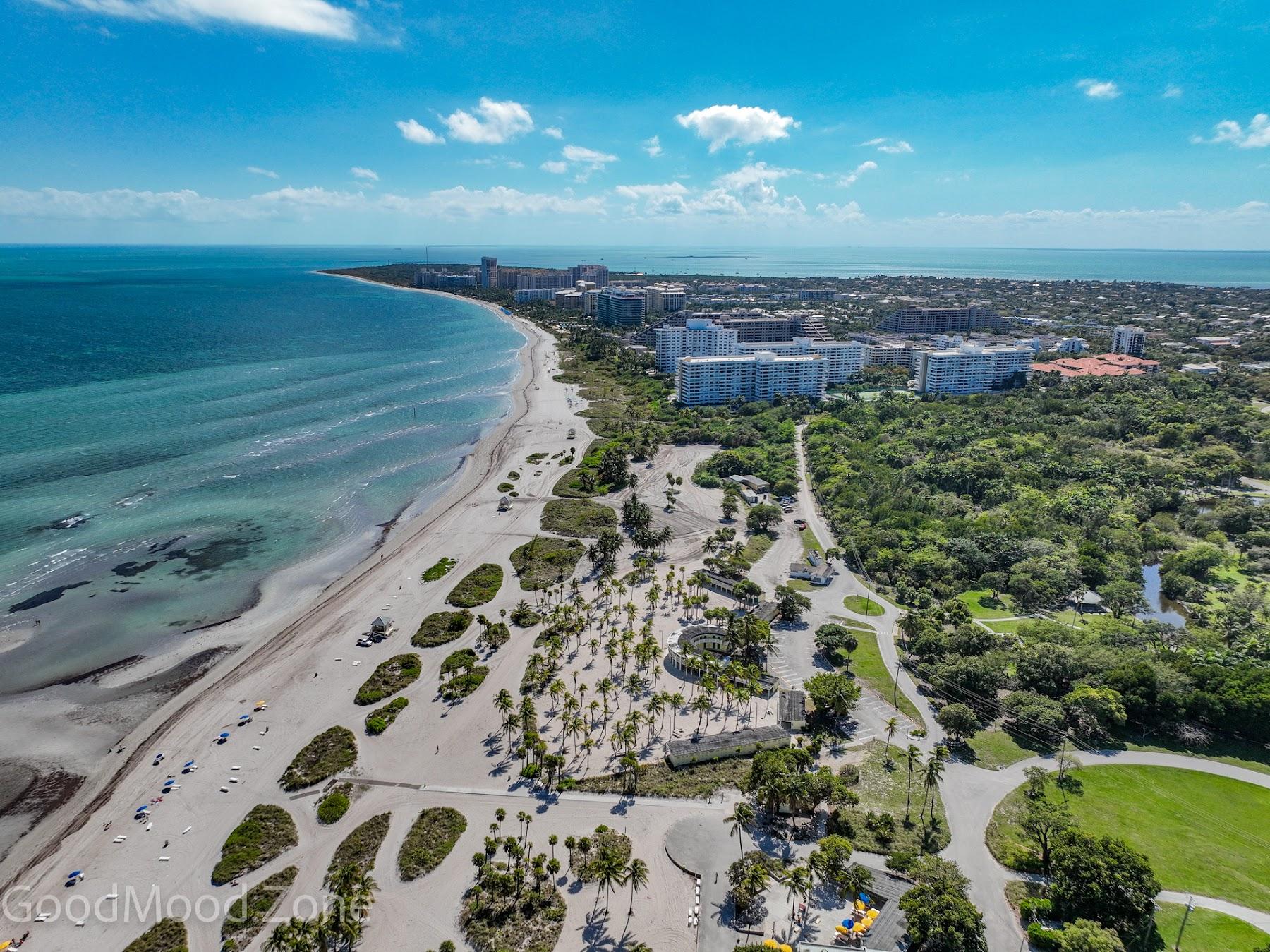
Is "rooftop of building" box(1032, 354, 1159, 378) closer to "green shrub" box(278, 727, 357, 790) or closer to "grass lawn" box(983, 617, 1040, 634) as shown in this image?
"grass lawn" box(983, 617, 1040, 634)

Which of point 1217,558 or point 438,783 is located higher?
point 1217,558

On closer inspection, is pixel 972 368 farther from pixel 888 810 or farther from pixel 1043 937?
pixel 1043 937

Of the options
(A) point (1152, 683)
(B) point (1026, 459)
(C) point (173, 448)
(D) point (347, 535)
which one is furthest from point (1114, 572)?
(C) point (173, 448)

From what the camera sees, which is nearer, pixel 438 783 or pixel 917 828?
pixel 917 828

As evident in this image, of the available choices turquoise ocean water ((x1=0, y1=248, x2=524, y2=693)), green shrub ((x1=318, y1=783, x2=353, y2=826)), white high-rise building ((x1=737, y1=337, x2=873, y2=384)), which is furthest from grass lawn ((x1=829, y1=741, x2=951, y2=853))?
white high-rise building ((x1=737, y1=337, x2=873, y2=384))

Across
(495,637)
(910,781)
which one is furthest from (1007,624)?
(495,637)

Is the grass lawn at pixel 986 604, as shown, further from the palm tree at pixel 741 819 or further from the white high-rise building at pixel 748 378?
the white high-rise building at pixel 748 378

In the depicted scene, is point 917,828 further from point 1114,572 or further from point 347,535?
point 347,535
